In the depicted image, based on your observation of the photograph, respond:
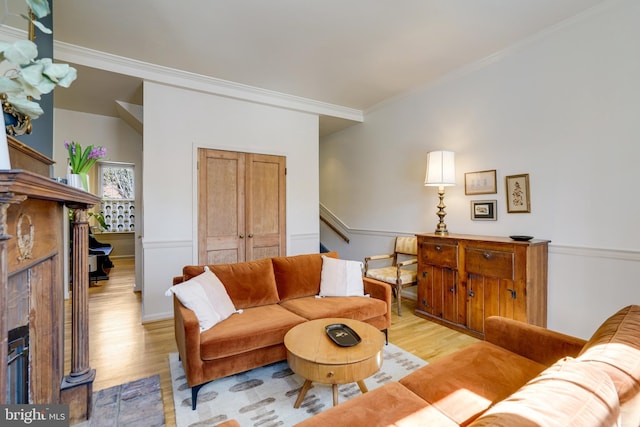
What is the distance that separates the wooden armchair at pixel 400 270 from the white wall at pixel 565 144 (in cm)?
31

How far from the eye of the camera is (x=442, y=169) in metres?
3.53

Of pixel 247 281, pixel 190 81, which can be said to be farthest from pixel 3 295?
pixel 190 81

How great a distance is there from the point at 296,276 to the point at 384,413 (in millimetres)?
1865

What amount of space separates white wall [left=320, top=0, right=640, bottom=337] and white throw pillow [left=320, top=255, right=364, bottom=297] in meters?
1.54

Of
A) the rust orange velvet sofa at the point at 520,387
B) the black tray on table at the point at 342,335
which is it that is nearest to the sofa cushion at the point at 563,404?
the rust orange velvet sofa at the point at 520,387

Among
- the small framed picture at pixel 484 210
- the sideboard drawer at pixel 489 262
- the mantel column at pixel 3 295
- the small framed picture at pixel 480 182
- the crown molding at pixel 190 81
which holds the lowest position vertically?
the sideboard drawer at pixel 489 262

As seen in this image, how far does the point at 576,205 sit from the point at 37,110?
377 centimetres

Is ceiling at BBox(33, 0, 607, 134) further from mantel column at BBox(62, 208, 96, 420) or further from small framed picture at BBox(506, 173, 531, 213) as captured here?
mantel column at BBox(62, 208, 96, 420)

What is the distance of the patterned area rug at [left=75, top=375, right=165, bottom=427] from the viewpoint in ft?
6.04

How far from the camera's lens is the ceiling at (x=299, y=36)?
2.53 metres

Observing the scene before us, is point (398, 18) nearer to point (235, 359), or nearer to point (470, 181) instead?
point (470, 181)

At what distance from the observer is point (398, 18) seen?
2.66 meters

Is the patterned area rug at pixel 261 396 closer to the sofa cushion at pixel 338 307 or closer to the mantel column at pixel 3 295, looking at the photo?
the sofa cushion at pixel 338 307

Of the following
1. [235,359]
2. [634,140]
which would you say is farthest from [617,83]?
[235,359]
